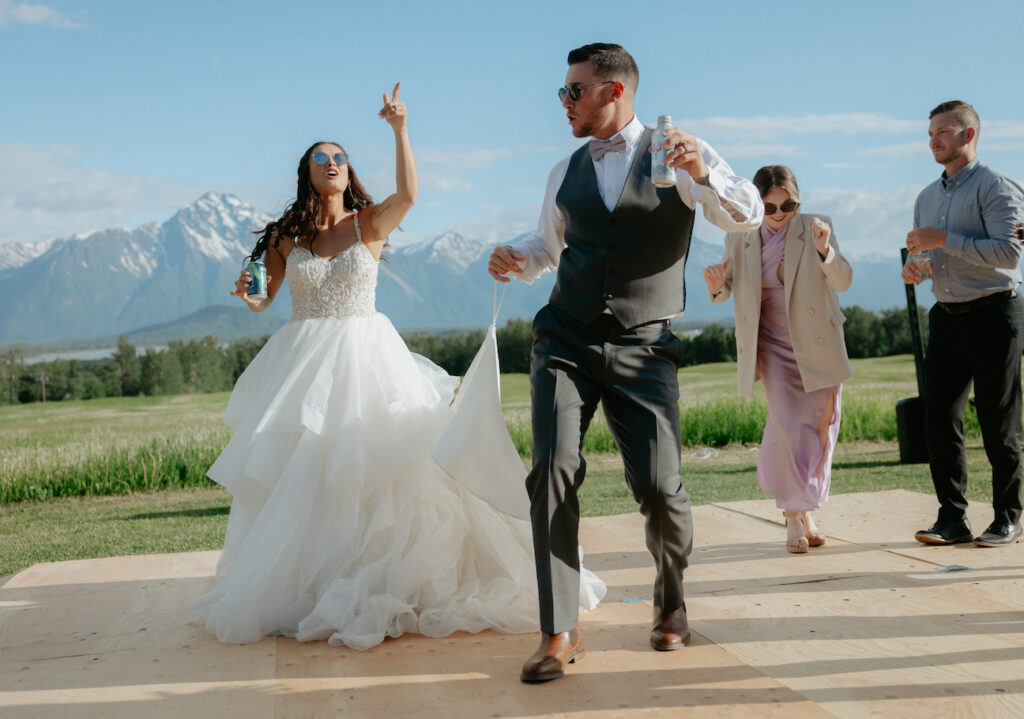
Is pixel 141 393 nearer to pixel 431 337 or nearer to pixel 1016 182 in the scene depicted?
pixel 431 337

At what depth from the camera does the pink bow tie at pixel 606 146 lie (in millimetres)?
3736

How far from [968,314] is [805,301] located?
939 millimetres

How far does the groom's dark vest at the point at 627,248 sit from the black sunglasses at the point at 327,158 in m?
1.62

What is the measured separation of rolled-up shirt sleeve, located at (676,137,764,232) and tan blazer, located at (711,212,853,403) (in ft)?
5.19

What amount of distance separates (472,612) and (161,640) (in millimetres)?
→ 1415

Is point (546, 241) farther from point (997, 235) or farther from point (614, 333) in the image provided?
point (997, 235)

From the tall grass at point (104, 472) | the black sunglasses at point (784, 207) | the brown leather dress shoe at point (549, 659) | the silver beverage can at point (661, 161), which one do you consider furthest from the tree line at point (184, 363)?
the silver beverage can at point (661, 161)

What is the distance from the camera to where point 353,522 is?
168 inches

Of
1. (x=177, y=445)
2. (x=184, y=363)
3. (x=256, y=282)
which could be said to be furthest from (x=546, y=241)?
(x=184, y=363)

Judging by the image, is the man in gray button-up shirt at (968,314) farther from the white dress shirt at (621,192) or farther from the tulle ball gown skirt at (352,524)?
the tulle ball gown skirt at (352,524)

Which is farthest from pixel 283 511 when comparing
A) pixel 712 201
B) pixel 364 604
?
pixel 712 201

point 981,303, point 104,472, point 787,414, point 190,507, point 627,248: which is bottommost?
point 190,507

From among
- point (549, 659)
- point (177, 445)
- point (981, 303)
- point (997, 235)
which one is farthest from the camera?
point (177, 445)

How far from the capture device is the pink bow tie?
374 centimetres
